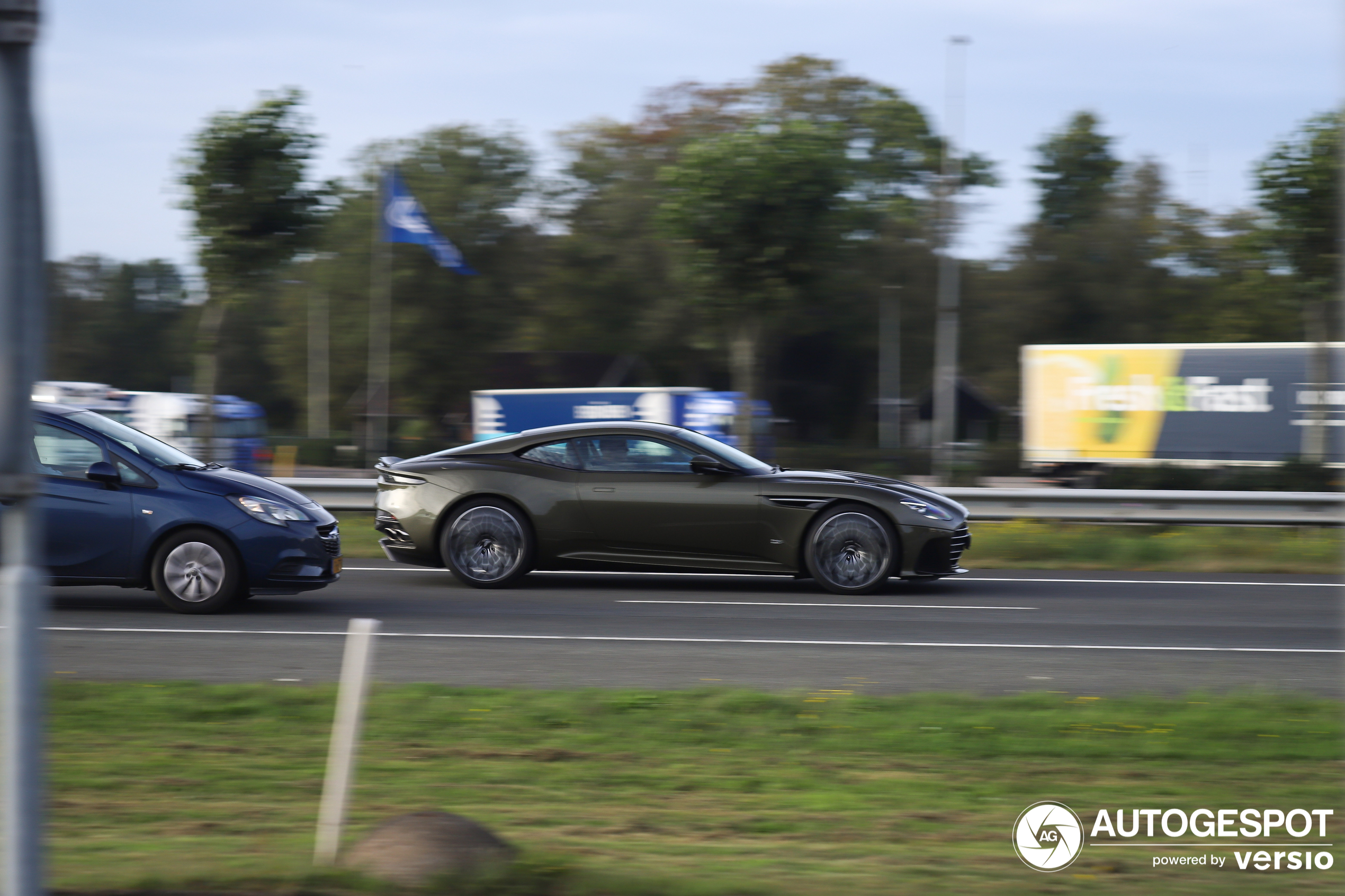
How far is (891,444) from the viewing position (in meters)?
57.2

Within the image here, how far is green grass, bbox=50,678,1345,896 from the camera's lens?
13.1 feet

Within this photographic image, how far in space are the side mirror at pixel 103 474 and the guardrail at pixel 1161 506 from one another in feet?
17.3

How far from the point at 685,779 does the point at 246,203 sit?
13784mm

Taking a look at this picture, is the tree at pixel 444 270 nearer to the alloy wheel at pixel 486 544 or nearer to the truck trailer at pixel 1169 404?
the truck trailer at pixel 1169 404

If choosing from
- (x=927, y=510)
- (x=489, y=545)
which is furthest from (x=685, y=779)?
(x=489, y=545)

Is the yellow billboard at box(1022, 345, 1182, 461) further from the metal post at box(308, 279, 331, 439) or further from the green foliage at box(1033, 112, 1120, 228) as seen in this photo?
the green foliage at box(1033, 112, 1120, 228)

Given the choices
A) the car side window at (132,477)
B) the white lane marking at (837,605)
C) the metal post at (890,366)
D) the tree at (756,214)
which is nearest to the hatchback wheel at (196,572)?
the car side window at (132,477)

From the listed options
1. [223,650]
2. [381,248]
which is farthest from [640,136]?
[223,650]

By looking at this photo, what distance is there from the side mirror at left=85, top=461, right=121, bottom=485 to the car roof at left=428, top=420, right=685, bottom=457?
2.87 m

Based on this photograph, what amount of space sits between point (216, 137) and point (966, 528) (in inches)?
439

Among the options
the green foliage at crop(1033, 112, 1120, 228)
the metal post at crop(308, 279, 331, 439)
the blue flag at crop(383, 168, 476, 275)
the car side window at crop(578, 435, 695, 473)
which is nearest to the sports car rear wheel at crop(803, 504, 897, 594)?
the car side window at crop(578, 435, 695, 473)

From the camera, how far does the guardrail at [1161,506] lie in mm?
14812

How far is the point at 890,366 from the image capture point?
54469 mm

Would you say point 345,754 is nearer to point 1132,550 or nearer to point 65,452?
point 65,452
